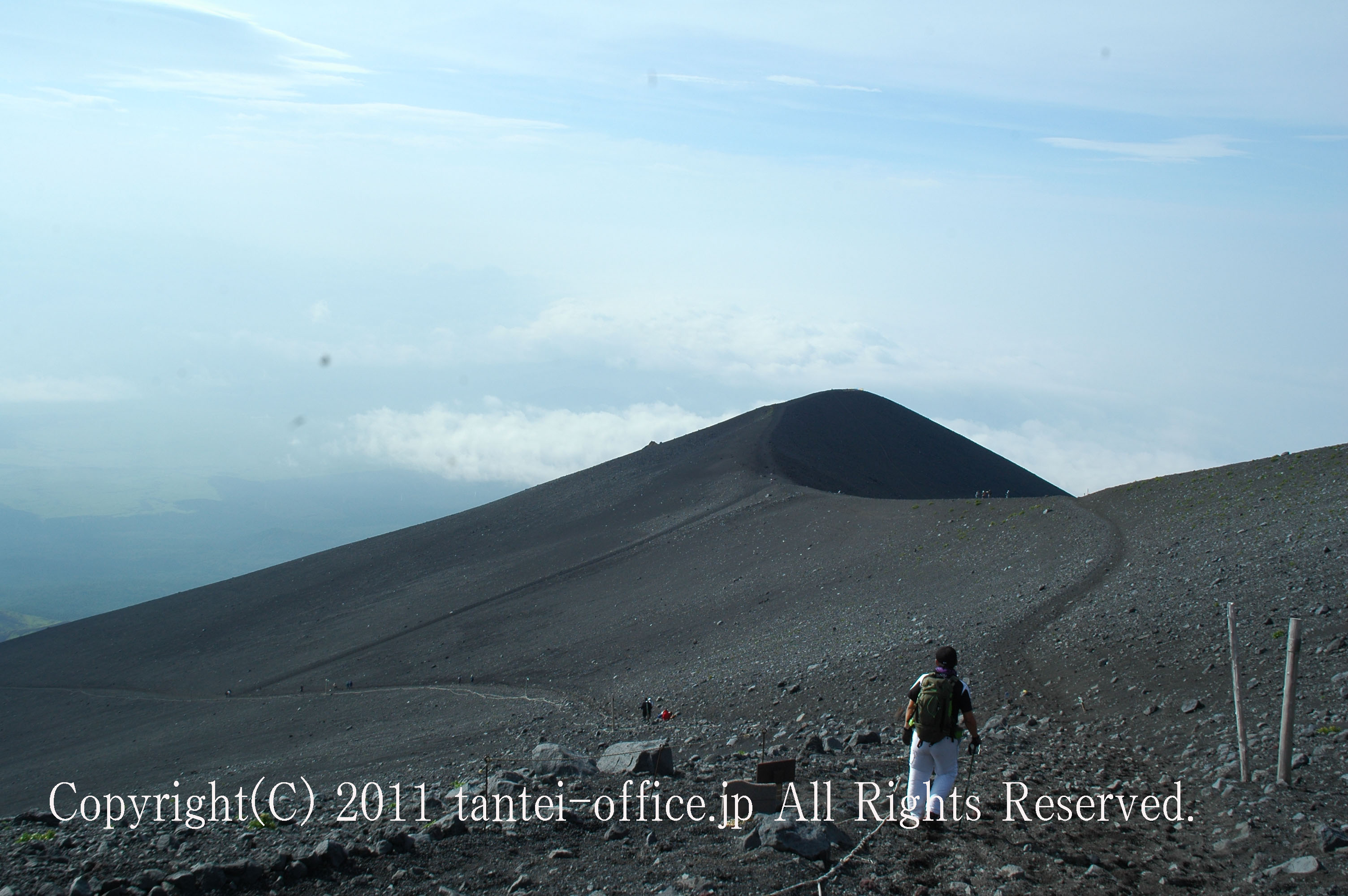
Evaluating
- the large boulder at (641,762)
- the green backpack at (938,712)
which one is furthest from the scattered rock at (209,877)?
the green backpack at (938,712)

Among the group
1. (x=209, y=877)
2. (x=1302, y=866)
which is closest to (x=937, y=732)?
(x=1302, y=866)

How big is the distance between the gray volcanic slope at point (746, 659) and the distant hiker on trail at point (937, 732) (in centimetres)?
41

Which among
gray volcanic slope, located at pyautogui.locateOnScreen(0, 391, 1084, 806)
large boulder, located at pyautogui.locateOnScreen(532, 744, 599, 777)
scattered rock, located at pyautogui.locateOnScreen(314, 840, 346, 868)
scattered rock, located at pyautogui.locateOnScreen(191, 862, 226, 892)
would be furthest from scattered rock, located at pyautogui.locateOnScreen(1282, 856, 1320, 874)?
gray volcanic slope, located at pyautogui.locateOnScreen(0, 391, 1084, 806)

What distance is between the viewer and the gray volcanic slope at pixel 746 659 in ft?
25.5

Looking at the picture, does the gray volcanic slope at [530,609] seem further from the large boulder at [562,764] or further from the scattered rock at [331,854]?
the scattered rock at [331,854]

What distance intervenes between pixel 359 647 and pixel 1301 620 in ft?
95.8

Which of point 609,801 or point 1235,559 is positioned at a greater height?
point 1235,559

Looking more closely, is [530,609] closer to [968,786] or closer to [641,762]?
[641,762]

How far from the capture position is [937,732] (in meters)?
7.85

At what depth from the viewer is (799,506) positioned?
37.6 meters

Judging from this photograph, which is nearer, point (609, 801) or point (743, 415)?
point (609, 801)

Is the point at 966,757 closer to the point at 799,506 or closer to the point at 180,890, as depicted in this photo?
the point at 180,890

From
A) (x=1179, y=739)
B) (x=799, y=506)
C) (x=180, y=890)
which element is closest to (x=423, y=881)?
(x=180, y=890)

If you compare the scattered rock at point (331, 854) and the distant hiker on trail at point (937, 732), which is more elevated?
the distant hiker on trail at point (937, 732)
